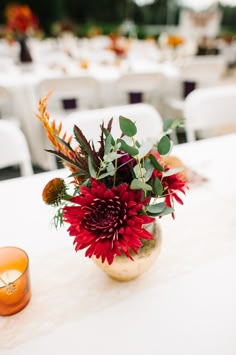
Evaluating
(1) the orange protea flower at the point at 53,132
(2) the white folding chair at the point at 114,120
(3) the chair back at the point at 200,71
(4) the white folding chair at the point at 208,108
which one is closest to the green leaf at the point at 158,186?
(1) the orange protea flower at the point at 53,132

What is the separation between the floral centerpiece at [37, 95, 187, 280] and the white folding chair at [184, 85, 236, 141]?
3.14 feet

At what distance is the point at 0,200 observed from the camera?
2.73 feet

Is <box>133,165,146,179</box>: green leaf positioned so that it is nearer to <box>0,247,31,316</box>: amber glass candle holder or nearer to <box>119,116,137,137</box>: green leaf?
<box>119,116,137,137</box>: green leaf

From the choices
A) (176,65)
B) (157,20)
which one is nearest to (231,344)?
(176,65)

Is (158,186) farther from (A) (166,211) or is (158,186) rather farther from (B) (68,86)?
(B) (68,86)

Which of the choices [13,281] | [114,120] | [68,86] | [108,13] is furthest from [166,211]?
[108,13]

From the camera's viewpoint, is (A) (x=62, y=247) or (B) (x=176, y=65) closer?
(A) (x=62, y=247)

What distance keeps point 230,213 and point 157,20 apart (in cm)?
1083

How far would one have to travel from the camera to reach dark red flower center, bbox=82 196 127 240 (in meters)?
0.42

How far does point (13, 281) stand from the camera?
50 cm

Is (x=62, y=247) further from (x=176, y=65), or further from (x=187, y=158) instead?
(x=176, y=65)

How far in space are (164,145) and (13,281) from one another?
1.09ft

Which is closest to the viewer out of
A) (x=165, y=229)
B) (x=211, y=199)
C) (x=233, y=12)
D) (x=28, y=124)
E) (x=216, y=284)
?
(x=216, y=284)

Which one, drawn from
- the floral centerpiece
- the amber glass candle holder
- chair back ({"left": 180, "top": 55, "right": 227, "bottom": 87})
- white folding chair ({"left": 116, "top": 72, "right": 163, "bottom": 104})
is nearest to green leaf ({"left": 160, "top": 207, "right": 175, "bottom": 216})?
the floral centerpiece
